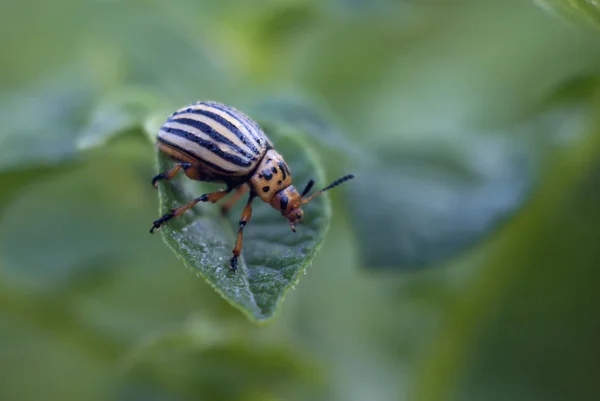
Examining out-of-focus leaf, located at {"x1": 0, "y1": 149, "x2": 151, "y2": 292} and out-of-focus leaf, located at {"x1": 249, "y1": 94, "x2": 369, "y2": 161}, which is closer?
out-of-focus leaf, located at {"x1": 249, "y1": 94, "x2": 369, "y2": 161}

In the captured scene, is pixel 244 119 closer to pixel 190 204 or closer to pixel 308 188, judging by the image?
pixel 308 188

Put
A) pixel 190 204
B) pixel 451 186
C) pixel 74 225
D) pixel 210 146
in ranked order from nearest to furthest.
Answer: pixel 190 204
pixel 210 146
pixel 451 186
pixel 74 225

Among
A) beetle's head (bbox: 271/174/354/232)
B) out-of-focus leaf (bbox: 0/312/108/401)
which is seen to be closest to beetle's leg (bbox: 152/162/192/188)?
beetle's head (bbox: 271/174/354/232)

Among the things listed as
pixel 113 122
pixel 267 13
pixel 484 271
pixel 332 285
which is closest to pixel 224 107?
pixel 113 122

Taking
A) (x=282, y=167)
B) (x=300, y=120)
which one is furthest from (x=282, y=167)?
(x=300, y=120)

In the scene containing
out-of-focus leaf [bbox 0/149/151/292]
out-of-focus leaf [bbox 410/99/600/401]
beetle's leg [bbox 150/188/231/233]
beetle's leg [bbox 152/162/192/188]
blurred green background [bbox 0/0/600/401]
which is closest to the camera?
beetle's leg [bbox 150/188/231/233]

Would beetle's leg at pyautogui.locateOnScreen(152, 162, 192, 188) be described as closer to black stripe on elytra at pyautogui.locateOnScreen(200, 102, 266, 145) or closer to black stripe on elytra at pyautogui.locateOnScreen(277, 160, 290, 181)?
black stripe on elytra at pyautogui.locateOnScreen(200, 102, 266, 145)

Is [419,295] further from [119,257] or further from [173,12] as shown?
[173,12]
